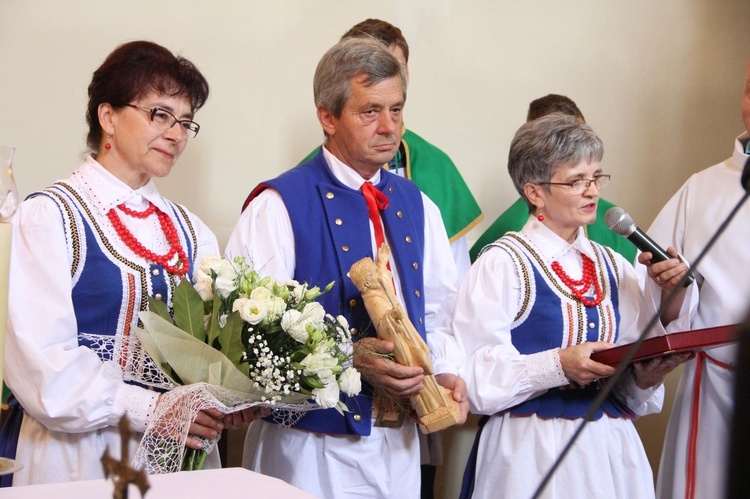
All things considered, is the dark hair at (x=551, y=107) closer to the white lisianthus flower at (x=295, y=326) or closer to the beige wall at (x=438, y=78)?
the beige wall at (x=438, y=78)

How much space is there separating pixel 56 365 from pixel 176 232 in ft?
1.77

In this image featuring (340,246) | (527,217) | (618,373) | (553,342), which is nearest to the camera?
(618,373)

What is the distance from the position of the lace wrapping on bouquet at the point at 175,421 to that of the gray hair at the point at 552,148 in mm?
1337

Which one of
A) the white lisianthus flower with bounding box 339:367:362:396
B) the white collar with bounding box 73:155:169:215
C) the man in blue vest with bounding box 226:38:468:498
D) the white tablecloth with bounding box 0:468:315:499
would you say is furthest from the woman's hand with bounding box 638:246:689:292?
the white tablecloth with bounding box 0:468:315:499

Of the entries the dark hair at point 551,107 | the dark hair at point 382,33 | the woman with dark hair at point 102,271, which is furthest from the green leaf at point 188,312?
the dark hair at point 551,107

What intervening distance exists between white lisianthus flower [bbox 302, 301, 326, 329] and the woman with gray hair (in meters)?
0.80

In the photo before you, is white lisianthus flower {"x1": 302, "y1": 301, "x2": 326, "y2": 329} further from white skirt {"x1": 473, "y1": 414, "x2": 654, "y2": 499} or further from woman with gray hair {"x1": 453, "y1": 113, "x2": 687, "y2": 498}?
white skirt {"x1": 473, "y1": 414, "x2": 654, "y2": 499}

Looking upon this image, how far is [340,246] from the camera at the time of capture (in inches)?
104

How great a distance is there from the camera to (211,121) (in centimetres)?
410

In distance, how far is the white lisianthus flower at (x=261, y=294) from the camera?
214cm

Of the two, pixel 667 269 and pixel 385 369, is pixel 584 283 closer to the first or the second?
pixel 667 269

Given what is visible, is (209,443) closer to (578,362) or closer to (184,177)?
(578,362)

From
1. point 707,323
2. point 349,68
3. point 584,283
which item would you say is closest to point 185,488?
point 349,68

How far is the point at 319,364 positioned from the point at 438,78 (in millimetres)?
2820
